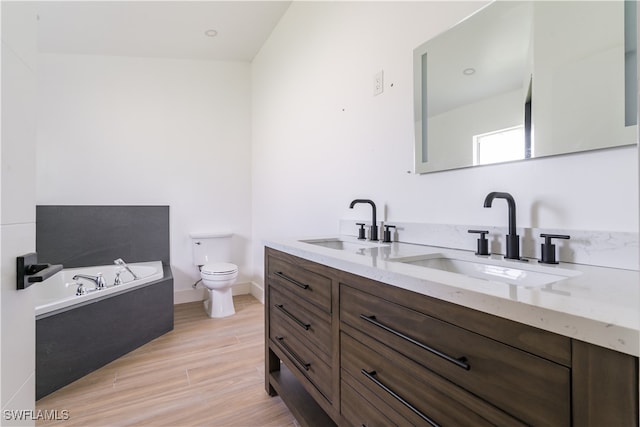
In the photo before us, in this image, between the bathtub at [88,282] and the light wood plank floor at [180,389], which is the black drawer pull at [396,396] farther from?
the bathtub at [88,282]

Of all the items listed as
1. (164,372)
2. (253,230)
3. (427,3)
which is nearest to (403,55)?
(427,3)

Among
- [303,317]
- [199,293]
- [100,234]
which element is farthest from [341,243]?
[100,234]

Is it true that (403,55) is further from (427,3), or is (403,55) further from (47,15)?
(47,15)

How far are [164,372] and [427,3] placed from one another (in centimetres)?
258

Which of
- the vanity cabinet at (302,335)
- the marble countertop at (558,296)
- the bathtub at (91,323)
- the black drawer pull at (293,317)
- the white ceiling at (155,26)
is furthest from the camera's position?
the white ceiling at (155,26)

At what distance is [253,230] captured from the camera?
3.79m

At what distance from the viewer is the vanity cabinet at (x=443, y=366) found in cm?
49

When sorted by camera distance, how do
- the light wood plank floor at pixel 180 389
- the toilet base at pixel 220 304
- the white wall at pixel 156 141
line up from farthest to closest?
the white wall at pixel 156 141, the toilet base at pixel 220 304, the light wood plank floor at pixel 180 389

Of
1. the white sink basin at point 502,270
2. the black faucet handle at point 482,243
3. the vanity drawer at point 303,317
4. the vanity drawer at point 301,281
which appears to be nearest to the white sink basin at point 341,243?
the vanity drawer at point 301,281

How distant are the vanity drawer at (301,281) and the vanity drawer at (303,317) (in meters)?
0.03

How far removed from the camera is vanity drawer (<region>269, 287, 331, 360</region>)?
1.21 m

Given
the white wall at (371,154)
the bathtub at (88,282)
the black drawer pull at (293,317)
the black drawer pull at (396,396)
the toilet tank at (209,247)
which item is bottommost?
the bathtub at (88,282)

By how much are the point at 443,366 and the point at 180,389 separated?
67.1 inches

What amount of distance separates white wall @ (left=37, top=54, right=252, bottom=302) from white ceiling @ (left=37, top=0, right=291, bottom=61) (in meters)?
0.22
